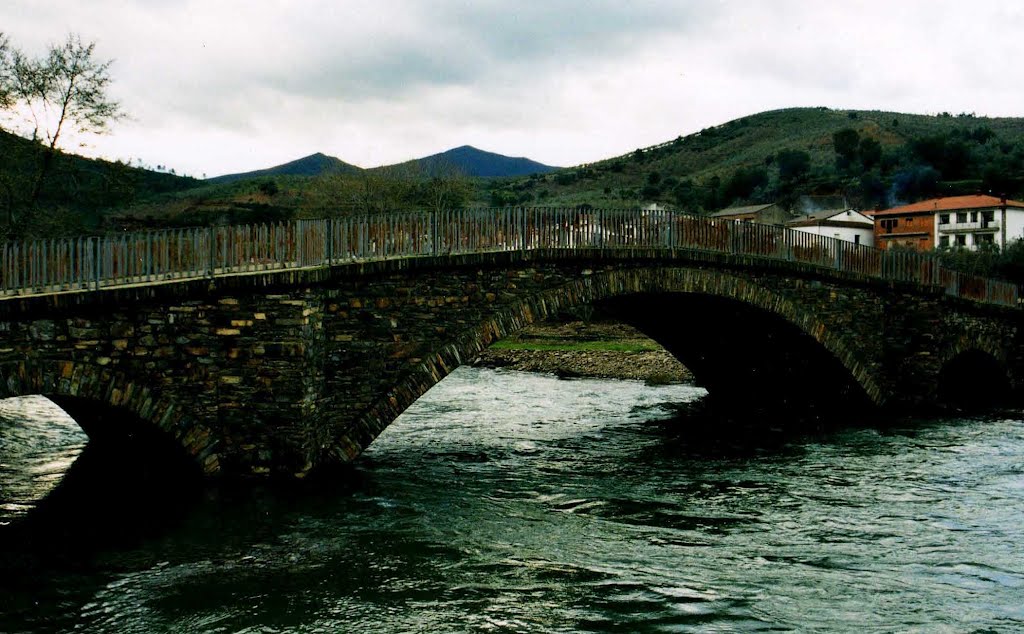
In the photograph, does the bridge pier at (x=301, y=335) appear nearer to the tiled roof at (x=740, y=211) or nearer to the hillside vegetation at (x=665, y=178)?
the hillside vegetation at (x=665, y=178)

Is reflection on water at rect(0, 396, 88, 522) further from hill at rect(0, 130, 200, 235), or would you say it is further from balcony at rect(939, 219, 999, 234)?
balcony at rect(939, 219, 999, 234)

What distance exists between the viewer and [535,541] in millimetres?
12672

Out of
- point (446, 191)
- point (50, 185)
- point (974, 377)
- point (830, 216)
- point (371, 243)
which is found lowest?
point (974, 377)

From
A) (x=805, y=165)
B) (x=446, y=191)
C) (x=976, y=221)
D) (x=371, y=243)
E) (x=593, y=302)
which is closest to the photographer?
(x=371, y=243)

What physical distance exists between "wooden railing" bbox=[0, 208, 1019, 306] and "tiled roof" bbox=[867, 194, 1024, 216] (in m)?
50.2

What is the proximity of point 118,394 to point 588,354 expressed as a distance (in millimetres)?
31612

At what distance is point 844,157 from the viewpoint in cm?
10238

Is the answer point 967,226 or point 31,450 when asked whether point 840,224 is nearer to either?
point 967,226

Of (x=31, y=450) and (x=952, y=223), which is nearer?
(x=31, y=450)

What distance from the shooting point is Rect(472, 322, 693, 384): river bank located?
1535 inches

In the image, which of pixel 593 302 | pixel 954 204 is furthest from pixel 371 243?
pixel 954 204

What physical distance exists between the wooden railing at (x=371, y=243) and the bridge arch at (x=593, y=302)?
2.60 ft

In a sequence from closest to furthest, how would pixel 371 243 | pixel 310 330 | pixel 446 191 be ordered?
1. pixel 310 330
2. pixel 371 243
3. pixel 446 191

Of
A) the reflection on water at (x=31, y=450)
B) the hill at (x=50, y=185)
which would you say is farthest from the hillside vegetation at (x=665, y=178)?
the reflection on water at (x=31, y=450)
